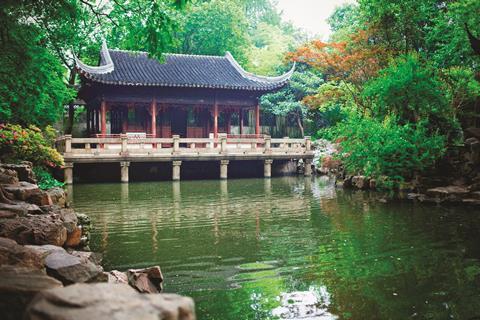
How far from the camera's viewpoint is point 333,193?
49.2 feet

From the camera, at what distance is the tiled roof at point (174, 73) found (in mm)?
21219

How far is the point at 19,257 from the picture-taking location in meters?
3.32

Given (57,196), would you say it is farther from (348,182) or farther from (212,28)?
(212,28)

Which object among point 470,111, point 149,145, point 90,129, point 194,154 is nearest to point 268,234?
point 470,111

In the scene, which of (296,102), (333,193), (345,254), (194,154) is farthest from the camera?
(296,102)

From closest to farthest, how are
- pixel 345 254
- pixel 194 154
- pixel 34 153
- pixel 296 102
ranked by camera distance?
pixel 345 254 → pixel 34 153 → pixel 194 154 → pixel 296 102

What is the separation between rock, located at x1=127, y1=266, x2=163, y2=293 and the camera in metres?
4.47

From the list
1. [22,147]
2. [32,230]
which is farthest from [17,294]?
[22,147]

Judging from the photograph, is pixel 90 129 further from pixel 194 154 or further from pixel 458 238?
pixel 458 238

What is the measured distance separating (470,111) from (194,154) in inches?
436

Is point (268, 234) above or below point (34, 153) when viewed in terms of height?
below

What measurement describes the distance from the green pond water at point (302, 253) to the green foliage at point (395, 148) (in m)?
1.47

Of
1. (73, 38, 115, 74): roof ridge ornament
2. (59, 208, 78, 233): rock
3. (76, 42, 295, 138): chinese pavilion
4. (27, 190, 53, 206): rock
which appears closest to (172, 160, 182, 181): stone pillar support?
(76, 42, 295, 138): chinese pavilion

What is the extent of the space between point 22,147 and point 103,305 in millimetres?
10971
